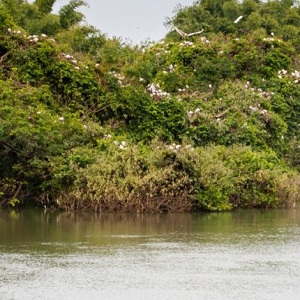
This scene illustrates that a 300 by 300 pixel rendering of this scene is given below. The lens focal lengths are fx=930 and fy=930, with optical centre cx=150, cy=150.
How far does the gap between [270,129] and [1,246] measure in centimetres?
1628

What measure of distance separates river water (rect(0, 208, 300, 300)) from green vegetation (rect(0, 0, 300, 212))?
1.54m

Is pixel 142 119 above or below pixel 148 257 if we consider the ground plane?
above

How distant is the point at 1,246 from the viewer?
17.6m

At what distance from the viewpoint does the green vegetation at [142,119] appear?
2472 centimetres

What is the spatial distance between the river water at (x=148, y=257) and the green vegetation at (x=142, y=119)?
5.04ft

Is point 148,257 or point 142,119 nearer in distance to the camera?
point 148,257

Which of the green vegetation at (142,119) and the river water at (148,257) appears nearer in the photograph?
the river water at (148,257)

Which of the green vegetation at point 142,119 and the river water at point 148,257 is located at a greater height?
the green vegetation at point 142,119

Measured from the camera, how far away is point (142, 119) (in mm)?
29922

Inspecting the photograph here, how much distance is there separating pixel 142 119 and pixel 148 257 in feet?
45.4

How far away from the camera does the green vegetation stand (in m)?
24.7

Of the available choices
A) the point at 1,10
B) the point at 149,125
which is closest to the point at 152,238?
the point at 149,125

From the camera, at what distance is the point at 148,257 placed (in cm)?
1638

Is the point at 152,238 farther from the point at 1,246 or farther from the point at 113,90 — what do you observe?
the point at 113,90
